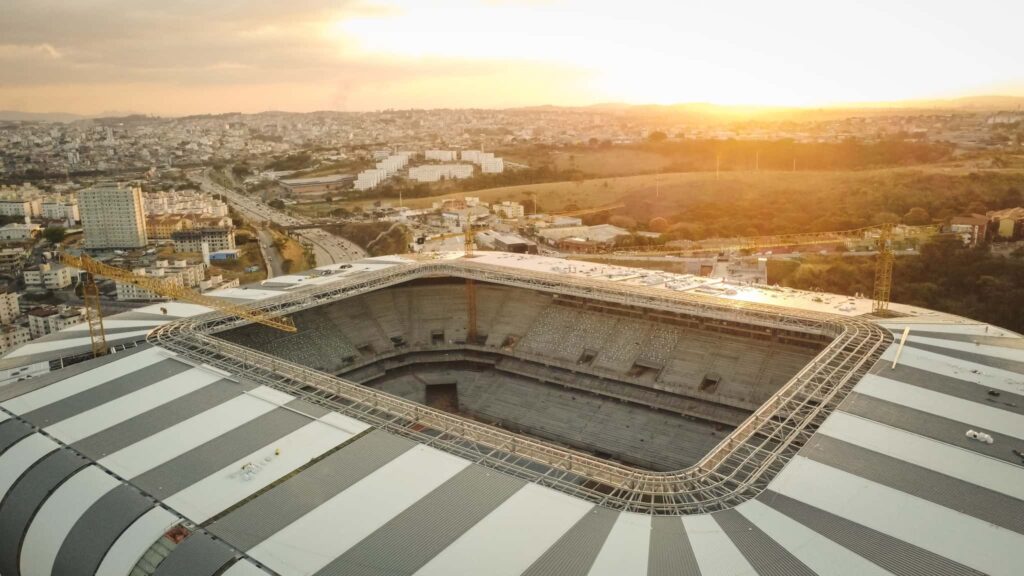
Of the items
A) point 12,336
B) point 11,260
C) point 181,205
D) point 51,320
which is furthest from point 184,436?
point 181,205

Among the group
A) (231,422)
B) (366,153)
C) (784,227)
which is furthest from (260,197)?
(231,422)

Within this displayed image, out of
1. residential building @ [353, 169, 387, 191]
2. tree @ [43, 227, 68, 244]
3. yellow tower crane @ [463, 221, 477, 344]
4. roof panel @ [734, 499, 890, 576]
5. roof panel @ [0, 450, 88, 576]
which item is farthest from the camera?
residential building @ [353, 169, 387, 191]

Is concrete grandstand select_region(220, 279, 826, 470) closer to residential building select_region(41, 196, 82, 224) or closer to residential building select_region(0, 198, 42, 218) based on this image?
residential building select_region(41, 196, 82, 224)

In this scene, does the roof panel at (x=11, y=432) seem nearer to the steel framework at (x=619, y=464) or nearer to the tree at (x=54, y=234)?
the steel framework at (x=619, y=464)

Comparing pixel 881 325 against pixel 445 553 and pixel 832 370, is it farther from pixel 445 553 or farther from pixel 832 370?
pixel 445 553

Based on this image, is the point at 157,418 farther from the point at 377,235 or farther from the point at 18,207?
the point at 18,207

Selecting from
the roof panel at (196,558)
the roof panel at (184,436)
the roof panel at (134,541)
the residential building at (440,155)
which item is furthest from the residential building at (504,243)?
the residential building at (440,155)

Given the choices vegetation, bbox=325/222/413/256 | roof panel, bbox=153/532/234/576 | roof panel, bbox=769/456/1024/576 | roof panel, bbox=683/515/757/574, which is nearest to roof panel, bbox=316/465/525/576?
roof panel, bbox=153/532/234/576
